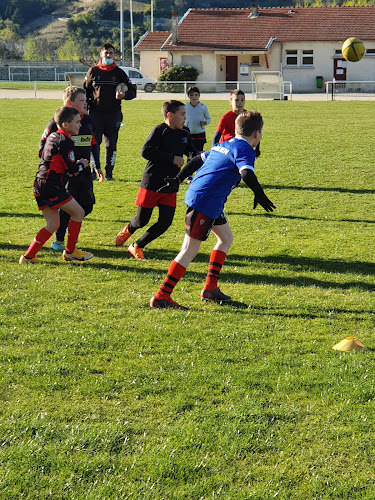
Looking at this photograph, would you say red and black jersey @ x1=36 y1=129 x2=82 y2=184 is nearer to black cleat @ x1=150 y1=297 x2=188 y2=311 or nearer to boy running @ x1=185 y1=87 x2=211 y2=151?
black cleat @ x1=150 y1=297 x2=188 y2=311

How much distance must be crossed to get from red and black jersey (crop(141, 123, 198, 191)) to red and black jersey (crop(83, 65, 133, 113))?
4922 mm

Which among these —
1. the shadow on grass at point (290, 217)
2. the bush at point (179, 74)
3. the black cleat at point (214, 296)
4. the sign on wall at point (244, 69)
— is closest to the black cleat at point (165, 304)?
the black cleat at point (214, 296)

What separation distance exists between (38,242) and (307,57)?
5182cm

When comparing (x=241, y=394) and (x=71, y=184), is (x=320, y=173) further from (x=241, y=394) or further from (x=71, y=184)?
(x=241, y=394)

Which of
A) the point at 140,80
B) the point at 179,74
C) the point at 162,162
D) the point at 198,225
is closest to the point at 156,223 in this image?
the point at 162,162

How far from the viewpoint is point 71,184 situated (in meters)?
8.12

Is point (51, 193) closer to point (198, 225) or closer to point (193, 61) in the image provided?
point (198, 225)

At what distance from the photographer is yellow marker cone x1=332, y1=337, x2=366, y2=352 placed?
17.5ft

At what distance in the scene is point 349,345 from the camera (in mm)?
5344

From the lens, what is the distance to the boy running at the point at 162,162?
300 inches

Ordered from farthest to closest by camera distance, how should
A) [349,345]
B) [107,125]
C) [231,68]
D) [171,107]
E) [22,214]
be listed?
[231,68]
[107,125]
[22,214]
[171,107]
[349,345]

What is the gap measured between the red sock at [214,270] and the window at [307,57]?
52.1m

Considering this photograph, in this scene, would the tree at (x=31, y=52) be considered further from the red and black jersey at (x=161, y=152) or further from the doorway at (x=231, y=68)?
the red and black jersey at (x=161, y=152)

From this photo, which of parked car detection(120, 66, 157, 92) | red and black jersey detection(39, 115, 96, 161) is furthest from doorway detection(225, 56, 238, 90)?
red and black jersey detection(39, 115, 96, 161)
